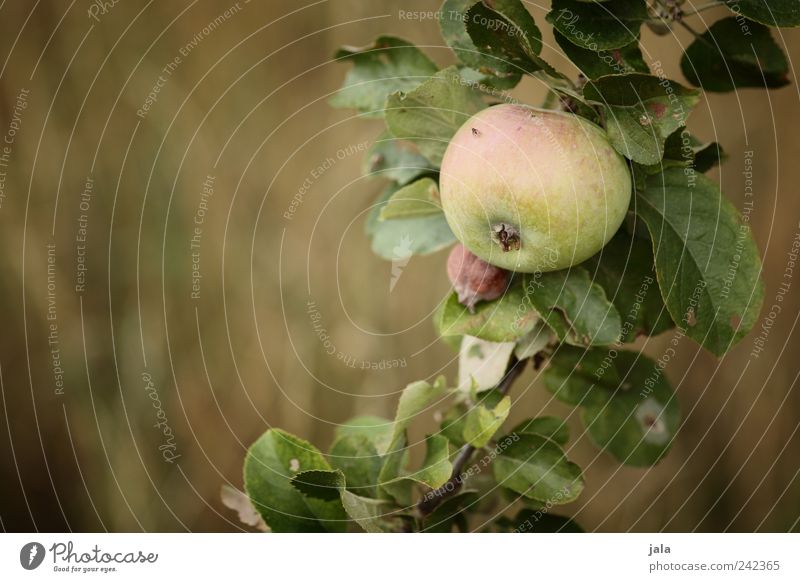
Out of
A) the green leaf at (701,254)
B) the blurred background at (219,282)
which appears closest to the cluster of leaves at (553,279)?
the green leaf at (701,254)

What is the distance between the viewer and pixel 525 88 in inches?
47.4

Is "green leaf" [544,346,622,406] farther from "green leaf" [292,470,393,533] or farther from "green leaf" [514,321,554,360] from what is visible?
"green leaf" [292,470,393,533]

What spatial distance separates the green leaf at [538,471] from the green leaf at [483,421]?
0.13 feet

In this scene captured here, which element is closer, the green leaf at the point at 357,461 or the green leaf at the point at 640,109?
the green leaf at the point at 640,109

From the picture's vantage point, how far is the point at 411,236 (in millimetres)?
485

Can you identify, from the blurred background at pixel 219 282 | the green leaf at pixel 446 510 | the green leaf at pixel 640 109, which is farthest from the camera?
the blurred background at pixel 219 282

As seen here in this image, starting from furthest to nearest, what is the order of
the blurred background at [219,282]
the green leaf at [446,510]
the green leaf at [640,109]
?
the blurred background at [219,282], the green leaf at [446,510], the green leaf at [640,109]

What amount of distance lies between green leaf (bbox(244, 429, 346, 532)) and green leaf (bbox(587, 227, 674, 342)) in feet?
0.70

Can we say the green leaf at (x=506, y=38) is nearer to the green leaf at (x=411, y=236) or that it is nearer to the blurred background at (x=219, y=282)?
the green leaf at (x=411, y=236)

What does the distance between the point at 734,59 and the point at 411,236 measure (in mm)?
249

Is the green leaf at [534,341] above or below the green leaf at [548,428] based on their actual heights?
above

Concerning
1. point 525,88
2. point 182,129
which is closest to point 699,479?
point 525,88

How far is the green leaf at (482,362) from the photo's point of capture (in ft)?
1.45

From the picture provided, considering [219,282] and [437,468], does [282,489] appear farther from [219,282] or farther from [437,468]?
[219,282]
